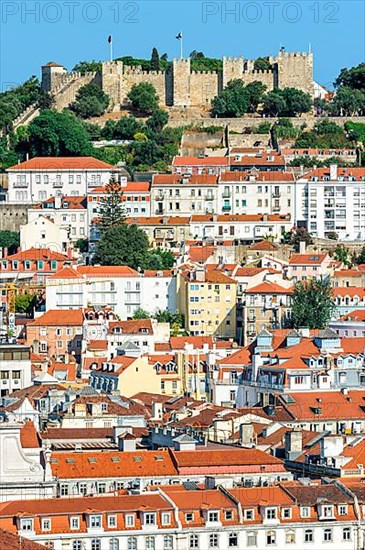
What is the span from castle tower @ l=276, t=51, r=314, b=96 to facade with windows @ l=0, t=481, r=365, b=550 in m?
68.3

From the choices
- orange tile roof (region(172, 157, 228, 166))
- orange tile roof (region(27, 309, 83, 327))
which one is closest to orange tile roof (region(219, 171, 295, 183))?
orange tile roof (region(172, 157, 228, 166))

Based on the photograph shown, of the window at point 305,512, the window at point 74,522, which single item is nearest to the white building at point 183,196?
the window at point 305,512

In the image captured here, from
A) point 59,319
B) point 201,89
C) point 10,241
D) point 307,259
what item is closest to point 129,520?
point 59,319

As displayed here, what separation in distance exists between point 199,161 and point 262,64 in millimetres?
12750

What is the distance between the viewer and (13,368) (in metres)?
64.1

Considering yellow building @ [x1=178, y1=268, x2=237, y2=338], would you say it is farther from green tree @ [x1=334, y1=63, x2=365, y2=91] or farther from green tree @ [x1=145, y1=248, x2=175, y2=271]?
green tree @ [x1=334, y1=63, x2=365, y2=91]

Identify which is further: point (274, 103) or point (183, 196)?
point (274, 103)

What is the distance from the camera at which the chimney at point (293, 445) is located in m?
45.7

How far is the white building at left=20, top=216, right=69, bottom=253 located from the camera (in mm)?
86500

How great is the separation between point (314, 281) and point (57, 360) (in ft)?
36.3

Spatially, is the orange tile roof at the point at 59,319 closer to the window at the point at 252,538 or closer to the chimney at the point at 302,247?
the chimney at the point at 302,247

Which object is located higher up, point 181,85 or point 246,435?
point 181,85

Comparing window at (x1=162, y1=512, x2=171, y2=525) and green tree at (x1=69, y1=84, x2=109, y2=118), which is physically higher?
green tree at (x1=69, y1=84, x2=109, y2=118)

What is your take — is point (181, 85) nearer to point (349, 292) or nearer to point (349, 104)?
point (349, 104)
